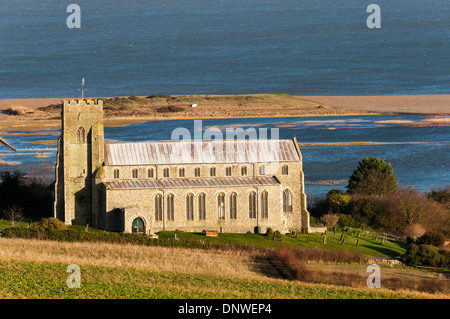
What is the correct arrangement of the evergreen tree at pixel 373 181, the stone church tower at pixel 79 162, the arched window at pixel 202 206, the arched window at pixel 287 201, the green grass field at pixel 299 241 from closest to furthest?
the green grass field at pixel 299 241
the arched window at pixel 202 206
the stone church tower at pixel 79 162
the arched window at pixel 287 201
the evergreen tree at pixel 373 181

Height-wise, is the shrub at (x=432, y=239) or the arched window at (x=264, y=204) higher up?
the arched window at (x=264, y=204)

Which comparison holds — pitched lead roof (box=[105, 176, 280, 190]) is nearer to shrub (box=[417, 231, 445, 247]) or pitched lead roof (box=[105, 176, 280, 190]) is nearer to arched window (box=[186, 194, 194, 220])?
arched window (box=[186, 194, 194, 220])

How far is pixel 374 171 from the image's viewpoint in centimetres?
10569

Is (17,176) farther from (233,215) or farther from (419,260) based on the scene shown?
(419,260)

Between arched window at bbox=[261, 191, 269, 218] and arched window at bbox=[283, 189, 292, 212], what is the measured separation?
2.22 m

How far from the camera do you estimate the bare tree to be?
9257 centimetres

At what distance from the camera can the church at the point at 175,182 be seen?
8844 centimetres

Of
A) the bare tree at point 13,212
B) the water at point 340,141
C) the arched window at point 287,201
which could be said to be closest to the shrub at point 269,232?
the arched window at point 287,201

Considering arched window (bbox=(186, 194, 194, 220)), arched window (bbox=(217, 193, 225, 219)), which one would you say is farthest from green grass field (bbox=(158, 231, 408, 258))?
arched window (bbox=(217, 193, 225, 219))

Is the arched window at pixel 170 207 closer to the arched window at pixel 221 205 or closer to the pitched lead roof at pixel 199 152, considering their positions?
the pitched lead roof at pixel 199 152

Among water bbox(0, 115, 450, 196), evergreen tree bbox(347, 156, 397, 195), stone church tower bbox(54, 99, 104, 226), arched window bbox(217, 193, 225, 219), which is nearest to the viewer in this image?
stone church tower bbox(54, 99, 104, 226)

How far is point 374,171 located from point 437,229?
35.7ft

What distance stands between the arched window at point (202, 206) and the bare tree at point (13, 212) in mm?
17399

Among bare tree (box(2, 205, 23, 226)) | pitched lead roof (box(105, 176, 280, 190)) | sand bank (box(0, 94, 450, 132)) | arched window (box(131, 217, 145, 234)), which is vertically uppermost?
sand bank (box(0, 94, 450, 132))
